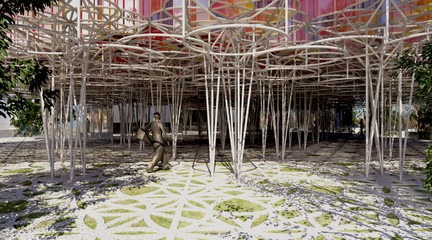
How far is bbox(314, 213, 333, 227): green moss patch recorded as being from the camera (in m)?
5.28

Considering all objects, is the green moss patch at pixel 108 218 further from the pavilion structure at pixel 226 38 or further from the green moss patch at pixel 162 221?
the pavilion structure at pixel 226 38

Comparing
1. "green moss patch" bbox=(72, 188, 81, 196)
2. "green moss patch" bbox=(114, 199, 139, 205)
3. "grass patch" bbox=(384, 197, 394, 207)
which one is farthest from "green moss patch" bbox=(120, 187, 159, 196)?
"grass patch" bbox=(384, 197, 394, 207)

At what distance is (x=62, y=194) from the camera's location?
7262mm

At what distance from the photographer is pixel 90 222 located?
5309 millimetres

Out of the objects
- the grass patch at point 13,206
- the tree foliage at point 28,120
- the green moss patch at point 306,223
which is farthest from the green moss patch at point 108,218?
the green moss patch at point 306,223

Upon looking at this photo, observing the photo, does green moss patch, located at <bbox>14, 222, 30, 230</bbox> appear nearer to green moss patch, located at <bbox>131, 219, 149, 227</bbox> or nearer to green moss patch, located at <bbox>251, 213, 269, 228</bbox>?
green moss patch, located at <bbox>131, 219, 149, 227</bbox>

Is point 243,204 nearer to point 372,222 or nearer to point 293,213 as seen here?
point 293,213

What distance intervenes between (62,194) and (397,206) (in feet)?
27.0

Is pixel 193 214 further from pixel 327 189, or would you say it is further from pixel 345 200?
pixel 327 189

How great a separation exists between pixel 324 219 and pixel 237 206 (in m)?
1.86

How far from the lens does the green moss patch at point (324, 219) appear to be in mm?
5281

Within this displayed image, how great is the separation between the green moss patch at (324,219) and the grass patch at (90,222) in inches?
167

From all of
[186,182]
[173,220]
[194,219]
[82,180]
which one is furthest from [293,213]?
[82,180]

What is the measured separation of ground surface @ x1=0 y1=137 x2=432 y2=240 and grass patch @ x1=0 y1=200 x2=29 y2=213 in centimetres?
1
